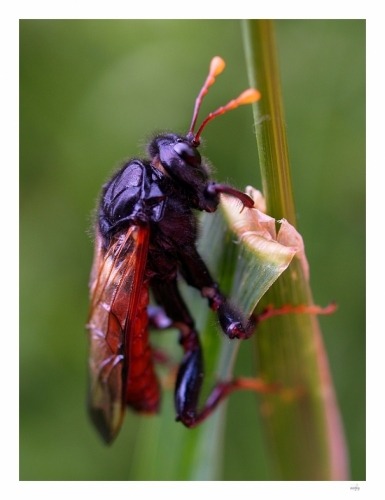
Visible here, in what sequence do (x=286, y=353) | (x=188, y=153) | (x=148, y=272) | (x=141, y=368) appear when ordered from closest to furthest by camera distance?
1. (x=188, y=153)
2. (x=286, y=353)
3. (x=148, y=272)
4. (x=141, y=368)

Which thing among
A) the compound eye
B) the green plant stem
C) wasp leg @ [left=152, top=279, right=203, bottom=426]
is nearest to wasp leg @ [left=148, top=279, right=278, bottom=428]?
wasp leg @ [left=152, top=279, right=203, bottom=426]

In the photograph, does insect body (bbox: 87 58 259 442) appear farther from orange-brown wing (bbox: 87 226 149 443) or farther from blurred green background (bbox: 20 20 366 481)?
blurred green background (bbox: 20 20 366 481)

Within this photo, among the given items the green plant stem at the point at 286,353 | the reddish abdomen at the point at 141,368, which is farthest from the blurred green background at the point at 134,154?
the green plant stem at the point at 286,353

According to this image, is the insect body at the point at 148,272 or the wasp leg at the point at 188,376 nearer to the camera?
the insect body at the point at 148,272

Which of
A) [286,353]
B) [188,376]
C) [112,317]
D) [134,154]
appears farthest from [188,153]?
[188,376]

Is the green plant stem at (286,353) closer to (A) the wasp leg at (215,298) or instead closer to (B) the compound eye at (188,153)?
(A) the wasp leg at (215,298)

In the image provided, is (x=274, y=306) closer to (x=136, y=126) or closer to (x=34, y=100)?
(x=136, y=126)

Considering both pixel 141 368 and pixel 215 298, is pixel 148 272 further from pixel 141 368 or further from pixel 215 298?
pixel 141 368
